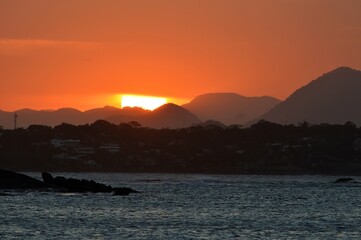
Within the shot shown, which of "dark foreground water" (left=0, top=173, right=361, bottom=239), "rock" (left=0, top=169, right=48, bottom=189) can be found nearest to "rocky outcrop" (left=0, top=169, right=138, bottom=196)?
"rock" (left=0, top=169, right=48, bottom=189)

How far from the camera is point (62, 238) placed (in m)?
75.2

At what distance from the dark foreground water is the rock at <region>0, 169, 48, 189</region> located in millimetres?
8472

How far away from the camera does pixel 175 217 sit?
97.9 meters

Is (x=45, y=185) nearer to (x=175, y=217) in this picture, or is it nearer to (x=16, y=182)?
(x=16, y=182)

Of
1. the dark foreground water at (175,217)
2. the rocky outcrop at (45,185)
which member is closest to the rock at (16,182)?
the rocky outcrop at (45,185)

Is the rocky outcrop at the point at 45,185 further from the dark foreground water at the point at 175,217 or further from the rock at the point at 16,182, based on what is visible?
the dark foreground water at the point at 175,217

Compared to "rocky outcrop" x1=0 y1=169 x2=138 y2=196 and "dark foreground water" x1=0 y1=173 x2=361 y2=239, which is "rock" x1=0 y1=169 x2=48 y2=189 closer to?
"rocky outcrop" x1=0 y1=169 x2=138 y2=196

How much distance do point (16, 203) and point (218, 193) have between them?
4557 cm

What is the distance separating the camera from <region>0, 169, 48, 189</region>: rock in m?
142

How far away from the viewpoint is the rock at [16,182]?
5600 inches

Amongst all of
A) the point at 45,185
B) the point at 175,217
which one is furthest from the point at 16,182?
the point at 175,217

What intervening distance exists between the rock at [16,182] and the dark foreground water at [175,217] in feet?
27.8

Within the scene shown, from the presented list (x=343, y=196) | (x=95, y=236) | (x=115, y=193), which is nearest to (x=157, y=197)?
(x=115, y=193)

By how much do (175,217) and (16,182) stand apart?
170 ft
